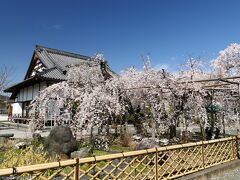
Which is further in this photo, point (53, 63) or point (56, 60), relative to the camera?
point (56, 60)

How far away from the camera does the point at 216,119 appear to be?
16766 mm

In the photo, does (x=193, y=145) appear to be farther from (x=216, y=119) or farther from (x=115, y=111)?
(x=216, y=119)

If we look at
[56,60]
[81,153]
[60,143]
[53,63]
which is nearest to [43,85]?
[53,63]

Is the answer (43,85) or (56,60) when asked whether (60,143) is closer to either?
(43,85)

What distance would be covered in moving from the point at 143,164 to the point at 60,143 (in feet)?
15.3

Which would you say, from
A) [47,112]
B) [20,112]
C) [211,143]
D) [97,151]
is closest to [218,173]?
[211,143]

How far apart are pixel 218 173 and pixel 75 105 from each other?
8.23 m

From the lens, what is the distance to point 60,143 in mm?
10508

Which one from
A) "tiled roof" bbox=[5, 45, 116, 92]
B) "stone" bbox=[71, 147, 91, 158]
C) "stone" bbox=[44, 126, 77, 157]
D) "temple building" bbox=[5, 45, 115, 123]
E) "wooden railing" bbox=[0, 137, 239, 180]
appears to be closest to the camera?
"wooden railing" bbox=[0, 137, 239, 180]

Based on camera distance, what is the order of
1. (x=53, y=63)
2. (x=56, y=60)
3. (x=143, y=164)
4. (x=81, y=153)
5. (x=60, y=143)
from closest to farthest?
(x=143, y=164), (x=81, y=153), (x=60, y=143), (x=53, y=63), (x=56, y=60)

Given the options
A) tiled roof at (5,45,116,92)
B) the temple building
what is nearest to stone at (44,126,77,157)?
tiled roof at (5,45,116,92)

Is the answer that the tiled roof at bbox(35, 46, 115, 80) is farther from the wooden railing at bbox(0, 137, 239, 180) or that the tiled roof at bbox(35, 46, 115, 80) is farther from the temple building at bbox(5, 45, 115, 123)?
the wooden railing at bbox(0, 137, 239, 180)

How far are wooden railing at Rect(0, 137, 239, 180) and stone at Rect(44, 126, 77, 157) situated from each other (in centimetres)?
211

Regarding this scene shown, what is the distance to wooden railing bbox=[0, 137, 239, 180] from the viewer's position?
4.83 metres
